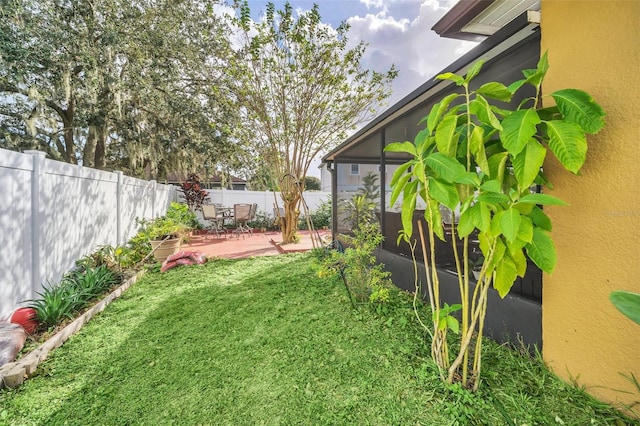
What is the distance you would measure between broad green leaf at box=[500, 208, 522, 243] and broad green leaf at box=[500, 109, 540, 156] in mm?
272

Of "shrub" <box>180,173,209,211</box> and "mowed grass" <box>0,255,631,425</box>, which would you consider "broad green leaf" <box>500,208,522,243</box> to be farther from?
"shrub" <box>180,173,209,211</box>

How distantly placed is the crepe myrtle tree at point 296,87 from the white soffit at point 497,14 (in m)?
3.48

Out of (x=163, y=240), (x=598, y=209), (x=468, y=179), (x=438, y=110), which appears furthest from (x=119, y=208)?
(x=598, y=209)

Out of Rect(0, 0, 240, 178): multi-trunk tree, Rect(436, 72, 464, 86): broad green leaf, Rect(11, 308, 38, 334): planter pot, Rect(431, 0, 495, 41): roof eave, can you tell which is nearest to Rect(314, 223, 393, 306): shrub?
Rect(436, 72, 464, 86): broad green leaf

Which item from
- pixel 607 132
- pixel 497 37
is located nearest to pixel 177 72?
pixel 497 37

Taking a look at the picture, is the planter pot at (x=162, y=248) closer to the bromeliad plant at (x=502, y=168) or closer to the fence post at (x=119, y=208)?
the fence post at (x=119, y=208)

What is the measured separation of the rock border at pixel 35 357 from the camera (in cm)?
195

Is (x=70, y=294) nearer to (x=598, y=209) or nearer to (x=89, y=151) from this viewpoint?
(x=598, y=209)

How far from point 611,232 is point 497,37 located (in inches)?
55.0

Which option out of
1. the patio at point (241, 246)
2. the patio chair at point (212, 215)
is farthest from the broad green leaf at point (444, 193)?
the patio chair at point (212, 215)

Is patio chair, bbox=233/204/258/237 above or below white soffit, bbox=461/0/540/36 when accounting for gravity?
below

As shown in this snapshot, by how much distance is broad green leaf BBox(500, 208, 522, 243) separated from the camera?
1217 mm

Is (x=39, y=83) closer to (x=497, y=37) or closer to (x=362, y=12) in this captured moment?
(x=362, y=12)

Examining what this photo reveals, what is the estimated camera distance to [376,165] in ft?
19.3
